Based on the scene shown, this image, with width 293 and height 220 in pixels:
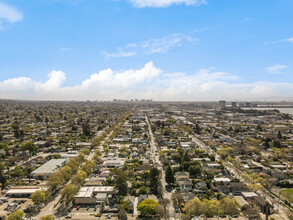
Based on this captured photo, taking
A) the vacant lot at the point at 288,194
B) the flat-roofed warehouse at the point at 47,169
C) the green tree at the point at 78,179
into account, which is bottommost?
the vacant lot at the point at 288,194

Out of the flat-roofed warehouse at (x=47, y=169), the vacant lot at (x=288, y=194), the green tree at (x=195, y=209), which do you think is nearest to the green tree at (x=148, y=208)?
the green tree at (x=195, y=209)

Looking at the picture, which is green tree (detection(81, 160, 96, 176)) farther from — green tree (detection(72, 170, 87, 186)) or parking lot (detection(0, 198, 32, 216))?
parking lot (detection(0, 198, 32, 216))

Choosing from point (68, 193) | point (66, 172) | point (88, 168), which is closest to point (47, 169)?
point (66, 172)

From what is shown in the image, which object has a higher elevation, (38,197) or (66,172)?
(66,172)

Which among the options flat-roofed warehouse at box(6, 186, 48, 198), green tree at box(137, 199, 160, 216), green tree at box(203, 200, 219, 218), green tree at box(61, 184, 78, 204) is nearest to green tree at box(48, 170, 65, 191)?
flat-roofed warehouse at box(6, 186, 48, 198)

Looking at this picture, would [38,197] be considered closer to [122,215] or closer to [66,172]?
[66,172]

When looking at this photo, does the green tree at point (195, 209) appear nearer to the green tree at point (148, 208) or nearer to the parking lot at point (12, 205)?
the green tree at point (148, 208)

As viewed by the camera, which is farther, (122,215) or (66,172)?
(66,172)

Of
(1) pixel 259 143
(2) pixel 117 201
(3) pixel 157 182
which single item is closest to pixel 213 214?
(3) pixel 157 182
